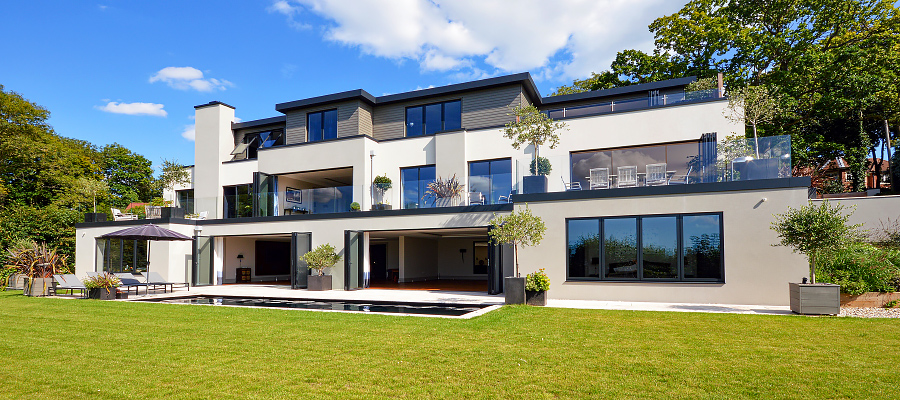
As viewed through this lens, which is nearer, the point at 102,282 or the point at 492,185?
the point at 102,282

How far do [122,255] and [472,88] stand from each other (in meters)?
16.7

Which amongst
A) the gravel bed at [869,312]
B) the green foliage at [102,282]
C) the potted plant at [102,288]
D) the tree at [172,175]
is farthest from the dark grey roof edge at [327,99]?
the gravel bed at [869,312]

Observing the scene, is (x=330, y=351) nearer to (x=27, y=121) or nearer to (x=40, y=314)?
(x=40, y=314)

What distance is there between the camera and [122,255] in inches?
893

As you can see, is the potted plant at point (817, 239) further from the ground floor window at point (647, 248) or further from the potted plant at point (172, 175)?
the potted plant at point (172, 175)

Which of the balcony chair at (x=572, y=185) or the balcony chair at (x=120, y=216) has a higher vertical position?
the balcony chair at (x=572, y=185)

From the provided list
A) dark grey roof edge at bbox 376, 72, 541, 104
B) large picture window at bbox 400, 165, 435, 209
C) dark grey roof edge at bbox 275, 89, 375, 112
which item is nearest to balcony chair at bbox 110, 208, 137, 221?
dark grey roof edge at bbox 275, 89, 375, 112

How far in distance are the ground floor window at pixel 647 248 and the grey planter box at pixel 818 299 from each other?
2.53 m

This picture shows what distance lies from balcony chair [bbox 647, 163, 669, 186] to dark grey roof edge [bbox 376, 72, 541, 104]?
298 inches

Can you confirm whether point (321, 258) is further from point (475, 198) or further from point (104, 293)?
point (104, 293)

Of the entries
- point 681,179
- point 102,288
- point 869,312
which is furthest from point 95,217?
point 869,312

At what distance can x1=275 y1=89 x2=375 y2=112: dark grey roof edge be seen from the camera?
876 inches

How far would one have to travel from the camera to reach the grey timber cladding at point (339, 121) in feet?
73.7

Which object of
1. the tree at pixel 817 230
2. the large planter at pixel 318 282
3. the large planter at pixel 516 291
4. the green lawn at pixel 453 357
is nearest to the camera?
the green lawn at pixel 453 357
